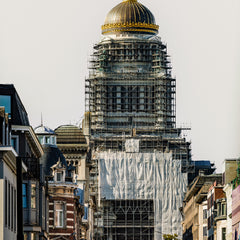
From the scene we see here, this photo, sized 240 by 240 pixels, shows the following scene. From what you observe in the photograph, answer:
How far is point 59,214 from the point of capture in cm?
11575

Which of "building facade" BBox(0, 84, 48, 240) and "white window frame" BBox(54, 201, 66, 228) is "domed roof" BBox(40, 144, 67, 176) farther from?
"building facade" BBox(0, 84, 48, 240)

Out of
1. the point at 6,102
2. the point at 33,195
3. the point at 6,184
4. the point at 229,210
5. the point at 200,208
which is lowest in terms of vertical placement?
the point at 6,184

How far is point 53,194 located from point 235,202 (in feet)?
99.7

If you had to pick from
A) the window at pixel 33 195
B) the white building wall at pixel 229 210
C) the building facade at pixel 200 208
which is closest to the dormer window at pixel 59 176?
the white building wall at pixel 229 210

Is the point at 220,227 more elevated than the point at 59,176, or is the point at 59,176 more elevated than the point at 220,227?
the point at 59,176

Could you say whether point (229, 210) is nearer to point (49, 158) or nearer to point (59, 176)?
point (59, 176)

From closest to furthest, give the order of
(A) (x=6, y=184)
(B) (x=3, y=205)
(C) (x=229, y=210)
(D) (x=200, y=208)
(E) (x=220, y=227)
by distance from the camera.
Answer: (B) (x=3, y=205) < (A) (x=6, y=184) < (C) (x=229, y=210) < (E) (x=220, y=227) < (D) (x=200, y=208)

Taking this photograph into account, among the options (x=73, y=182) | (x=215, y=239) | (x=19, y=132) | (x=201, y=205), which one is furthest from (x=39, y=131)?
(x=19, y=132)

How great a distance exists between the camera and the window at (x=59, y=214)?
115 m

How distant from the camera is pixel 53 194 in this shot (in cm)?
11494

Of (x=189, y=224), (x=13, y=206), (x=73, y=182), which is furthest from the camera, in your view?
(x=189, y=224)

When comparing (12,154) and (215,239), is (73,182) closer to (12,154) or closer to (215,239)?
(215,239)

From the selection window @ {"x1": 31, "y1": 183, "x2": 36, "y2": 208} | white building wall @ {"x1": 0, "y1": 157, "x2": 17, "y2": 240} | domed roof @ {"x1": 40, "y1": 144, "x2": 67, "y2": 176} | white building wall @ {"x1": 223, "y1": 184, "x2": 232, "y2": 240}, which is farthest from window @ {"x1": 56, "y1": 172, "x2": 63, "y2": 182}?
white building wall @ {"x1": 0, "y1": 157, "x2": 17, "y2": 240}

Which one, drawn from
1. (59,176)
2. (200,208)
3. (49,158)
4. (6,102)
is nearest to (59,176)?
(59,176)
